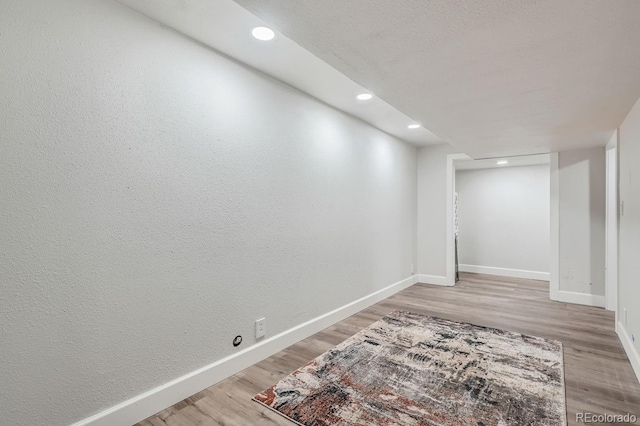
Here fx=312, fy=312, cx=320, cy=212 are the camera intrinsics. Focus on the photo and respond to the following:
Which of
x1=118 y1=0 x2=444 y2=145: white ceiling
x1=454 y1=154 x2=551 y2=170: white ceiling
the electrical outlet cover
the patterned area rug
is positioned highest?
x1=118 y1=0 x2=444 y2=145: white ceiling

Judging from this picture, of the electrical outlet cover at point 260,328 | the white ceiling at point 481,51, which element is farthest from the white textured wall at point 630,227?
the electrical outlet cover at point 260,328

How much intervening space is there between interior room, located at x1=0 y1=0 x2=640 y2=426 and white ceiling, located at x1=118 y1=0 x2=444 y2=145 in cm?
2

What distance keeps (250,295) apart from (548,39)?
7.95 feet

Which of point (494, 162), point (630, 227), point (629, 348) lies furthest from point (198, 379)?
point (494, 162)

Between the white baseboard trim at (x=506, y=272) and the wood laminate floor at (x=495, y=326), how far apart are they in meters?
0.66

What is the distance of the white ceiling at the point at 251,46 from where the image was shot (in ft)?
5.90

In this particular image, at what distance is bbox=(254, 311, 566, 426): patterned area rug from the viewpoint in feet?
6.02

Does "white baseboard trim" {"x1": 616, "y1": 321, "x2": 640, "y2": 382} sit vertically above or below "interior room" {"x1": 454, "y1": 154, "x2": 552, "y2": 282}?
below

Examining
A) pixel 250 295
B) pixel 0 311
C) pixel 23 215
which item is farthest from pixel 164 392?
pixel 23 215

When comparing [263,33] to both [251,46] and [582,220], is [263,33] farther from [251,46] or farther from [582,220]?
[582,220]

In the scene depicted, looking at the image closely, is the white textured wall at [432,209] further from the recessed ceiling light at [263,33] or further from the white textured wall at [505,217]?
the recessed ceiling light at [263,33]

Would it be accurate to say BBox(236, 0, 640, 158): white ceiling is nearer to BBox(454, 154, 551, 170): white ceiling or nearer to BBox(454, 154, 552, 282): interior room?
BBox(454, 154, 551, 170): white ceiling

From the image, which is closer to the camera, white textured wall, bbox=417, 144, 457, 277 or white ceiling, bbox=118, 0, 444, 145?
white ceiling, bbox=118, 0, 444, 145

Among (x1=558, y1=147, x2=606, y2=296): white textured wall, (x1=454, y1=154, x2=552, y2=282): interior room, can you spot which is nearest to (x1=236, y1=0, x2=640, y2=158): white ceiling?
(x1=558, y1=147, x2=606, y2=296): white textured wall
